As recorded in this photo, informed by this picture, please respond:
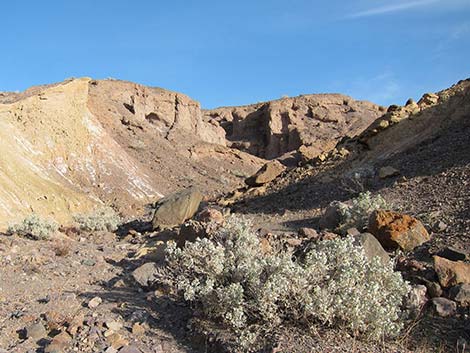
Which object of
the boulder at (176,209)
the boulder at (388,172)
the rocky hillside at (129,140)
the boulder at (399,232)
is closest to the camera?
the boulder at (399,232)

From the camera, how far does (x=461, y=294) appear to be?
5.12m

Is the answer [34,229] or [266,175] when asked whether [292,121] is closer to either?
[266,175]

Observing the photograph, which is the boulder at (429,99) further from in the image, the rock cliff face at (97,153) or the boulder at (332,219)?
→ the rock cliff face at (97,153)

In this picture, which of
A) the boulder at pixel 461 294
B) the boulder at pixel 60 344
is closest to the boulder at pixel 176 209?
the boulder at pixel 60 344

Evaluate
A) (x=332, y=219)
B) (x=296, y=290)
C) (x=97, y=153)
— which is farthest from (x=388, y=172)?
(x=97, y=153)

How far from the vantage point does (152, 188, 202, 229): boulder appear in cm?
1302

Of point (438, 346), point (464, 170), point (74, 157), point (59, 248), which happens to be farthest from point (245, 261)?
point (74, 157)

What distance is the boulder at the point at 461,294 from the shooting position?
506cm

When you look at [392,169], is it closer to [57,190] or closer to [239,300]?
[239,300]

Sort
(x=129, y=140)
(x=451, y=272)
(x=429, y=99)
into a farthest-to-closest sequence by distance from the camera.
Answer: (x=129, y=140) < (x=429, y=99) < (x=451, y=272)

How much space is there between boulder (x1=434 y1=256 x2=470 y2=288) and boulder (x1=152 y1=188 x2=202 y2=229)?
8335 mm

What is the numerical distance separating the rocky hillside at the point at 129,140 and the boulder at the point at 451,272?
35.7ft

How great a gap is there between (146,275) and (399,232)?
3.63m

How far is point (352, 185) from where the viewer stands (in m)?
12.1
